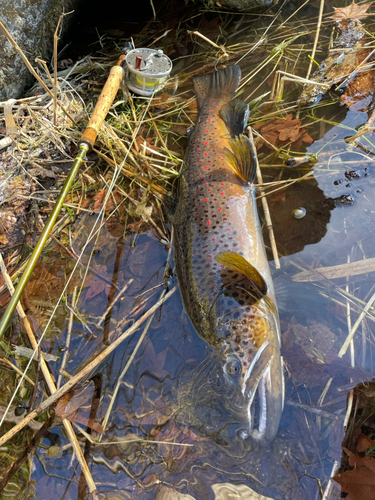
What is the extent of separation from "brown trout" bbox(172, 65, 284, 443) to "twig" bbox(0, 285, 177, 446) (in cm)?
32

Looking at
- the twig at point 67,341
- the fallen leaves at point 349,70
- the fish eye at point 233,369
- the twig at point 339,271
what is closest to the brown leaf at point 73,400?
the twig at point 67,341

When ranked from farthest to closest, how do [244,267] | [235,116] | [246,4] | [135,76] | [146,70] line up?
[246,4] < [135,76] < [146,70] < [235,116] < [244,267]

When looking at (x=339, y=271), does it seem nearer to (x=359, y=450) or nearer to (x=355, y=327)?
(x=355, y=327)

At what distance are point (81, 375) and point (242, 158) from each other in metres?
2.25

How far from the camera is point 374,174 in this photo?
3111 millimetres

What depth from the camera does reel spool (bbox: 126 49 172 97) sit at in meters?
3.58

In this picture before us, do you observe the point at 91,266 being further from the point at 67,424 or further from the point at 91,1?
the point at 91,1

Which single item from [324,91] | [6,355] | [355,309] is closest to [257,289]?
[355,309]

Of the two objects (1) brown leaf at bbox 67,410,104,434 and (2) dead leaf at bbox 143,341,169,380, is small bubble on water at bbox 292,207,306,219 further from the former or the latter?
(1) brown leaf at bbox 67,410,104,434

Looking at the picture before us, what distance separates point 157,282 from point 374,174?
7.42 ft

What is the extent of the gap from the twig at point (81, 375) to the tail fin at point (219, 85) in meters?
2.12

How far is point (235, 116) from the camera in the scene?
10.9ft

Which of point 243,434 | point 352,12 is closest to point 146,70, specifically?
point 352,12

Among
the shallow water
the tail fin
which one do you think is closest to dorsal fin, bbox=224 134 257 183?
the shallow water
